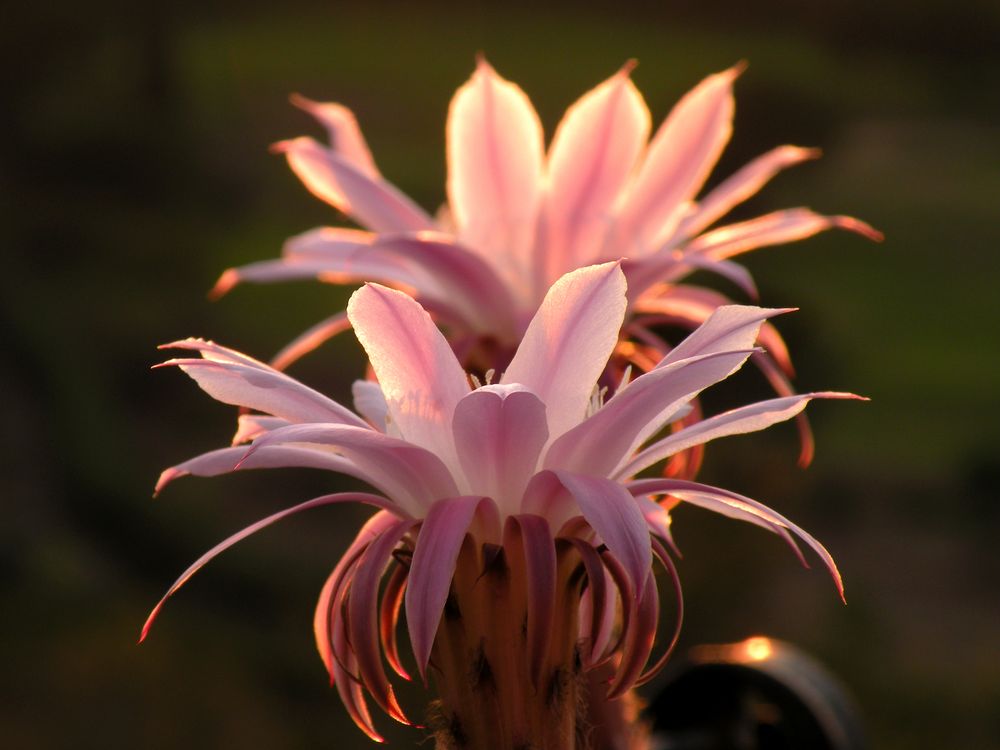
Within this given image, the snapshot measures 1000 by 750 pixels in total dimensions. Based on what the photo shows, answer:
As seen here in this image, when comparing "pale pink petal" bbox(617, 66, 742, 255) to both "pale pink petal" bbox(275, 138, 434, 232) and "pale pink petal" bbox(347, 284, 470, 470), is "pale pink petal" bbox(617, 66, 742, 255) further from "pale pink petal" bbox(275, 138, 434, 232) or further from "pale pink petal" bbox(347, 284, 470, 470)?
"pale pink petal" bbox(347, 284, 470, 470)

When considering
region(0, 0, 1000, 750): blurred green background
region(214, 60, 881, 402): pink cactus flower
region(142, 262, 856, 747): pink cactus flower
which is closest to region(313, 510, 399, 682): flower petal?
region(142, 262, 856, 747): pink cactus flower

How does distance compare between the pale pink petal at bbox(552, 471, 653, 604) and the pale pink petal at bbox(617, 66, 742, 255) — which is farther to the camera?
the pale pink petal at bbox(617, 66, 742, 255)

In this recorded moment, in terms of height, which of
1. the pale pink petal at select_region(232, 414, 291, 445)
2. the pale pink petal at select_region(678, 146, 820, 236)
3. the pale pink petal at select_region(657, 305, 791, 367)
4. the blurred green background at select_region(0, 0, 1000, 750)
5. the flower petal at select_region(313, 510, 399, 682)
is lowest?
the blurred green background at select_region(0, 0, 1000, 750)

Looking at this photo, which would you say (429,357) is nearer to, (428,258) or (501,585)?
(501,585)

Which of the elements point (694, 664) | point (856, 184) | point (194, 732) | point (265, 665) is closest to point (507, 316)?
point (694, 664)

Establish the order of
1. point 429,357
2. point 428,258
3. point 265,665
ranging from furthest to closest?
point 265,665 < point 428,258 < point 429,357

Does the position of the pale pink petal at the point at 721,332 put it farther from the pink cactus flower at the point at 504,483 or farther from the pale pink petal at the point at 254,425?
the pale pink petal at the point at 254,425

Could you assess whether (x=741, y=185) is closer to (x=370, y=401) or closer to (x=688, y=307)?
(x=688, y=307)
